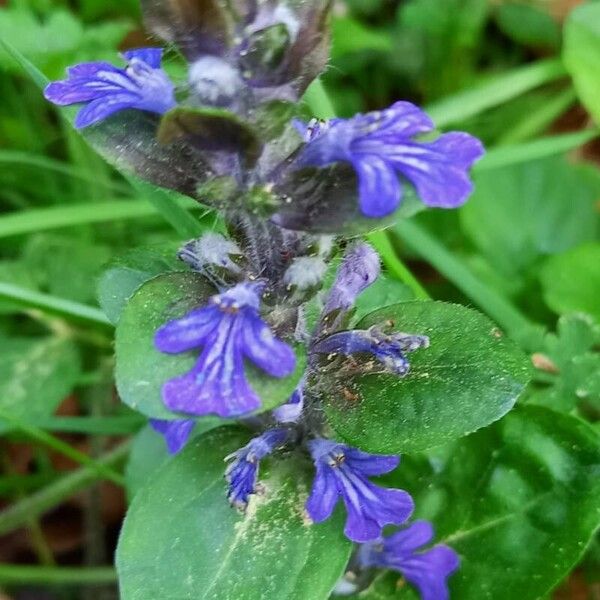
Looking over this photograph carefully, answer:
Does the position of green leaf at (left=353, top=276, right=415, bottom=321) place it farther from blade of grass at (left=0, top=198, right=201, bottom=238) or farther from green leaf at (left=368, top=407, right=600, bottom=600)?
blade of grass at (left=0, top=198, right=201, bottom=238)

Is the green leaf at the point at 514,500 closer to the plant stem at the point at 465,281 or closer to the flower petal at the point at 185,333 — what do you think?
the plant stem at the point at 465,281

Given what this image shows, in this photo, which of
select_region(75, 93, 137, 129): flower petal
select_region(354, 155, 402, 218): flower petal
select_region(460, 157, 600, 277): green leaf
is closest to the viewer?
select_region(354, 155, 402, 218): flower petal

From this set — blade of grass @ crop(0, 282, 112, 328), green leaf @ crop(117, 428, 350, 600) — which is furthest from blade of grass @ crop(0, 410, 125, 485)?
green leaf @ crop(117, 428, 350, 600)

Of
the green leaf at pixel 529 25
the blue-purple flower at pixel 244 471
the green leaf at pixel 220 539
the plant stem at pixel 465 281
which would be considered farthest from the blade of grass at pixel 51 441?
the green leaf at pixel 529 25

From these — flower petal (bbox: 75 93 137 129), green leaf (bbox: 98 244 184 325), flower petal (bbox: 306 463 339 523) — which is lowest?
flower petal (bbox: 306 463 339 523)

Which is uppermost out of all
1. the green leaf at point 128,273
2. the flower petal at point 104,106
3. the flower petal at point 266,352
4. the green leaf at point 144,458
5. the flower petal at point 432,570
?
the flower petal at point 104,106

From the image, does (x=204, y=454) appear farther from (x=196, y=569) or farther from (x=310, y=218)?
(x=310, y=218)
